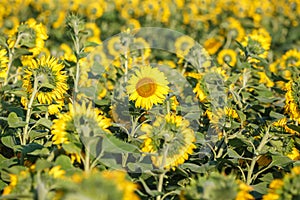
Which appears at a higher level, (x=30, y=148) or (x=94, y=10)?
(x=94, y=10)

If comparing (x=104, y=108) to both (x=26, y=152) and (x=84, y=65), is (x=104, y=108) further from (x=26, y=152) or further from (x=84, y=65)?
(x=26, y=152)

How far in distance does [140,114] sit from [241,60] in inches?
35.8

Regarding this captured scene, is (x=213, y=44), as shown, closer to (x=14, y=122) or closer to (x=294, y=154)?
(x=294, y=154)

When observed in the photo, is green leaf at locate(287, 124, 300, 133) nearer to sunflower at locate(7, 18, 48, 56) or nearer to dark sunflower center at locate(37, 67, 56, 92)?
dark sunflower center at locate(37, 67, 56, 92)

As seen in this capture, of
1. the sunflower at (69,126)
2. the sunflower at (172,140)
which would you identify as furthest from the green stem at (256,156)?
the sunflower at (69,126)

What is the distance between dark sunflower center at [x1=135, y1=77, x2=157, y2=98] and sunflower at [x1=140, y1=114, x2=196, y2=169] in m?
0.32

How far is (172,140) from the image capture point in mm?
1718

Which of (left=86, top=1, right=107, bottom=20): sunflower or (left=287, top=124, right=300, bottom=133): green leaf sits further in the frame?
(left=86, top=1, right=107, bottom=20): sunflower

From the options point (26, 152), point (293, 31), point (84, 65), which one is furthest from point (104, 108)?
point (293, 31)

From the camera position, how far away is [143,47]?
3.14 metres

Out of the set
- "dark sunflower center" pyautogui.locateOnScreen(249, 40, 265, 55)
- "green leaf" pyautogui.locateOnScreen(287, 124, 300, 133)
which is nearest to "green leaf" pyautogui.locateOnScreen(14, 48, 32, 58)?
"dark sunflower center" pyautogui.locateOnScreen(249, 40, 265, 55)

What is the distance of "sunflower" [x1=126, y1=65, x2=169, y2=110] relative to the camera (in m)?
2.14

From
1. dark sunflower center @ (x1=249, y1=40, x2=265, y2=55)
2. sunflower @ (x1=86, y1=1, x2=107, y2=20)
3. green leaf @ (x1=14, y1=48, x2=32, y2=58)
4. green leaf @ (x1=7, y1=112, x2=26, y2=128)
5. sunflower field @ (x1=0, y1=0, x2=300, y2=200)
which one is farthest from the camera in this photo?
sunflower @ (x1=86, y1=1, x2=107, y2=20)

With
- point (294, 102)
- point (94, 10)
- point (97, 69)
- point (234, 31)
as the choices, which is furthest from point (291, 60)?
point (94, 10)
